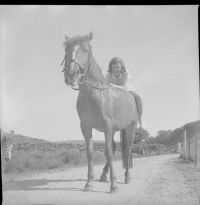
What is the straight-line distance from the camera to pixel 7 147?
454 centimetres

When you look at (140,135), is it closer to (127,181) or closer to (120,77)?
(127,181)

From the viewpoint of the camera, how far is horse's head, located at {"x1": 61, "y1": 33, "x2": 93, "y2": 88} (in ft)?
13.9

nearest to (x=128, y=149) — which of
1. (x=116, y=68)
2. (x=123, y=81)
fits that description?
(x=123, y=81)

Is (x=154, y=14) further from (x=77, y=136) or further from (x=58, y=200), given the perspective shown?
(x=58, y=200)

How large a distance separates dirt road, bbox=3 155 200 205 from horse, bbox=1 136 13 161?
28 cm

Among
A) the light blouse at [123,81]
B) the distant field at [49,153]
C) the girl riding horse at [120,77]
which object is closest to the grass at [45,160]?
the distant field at [49,153]

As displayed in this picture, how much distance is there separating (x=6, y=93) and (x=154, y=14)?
1.87m

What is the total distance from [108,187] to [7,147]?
47.2 inches

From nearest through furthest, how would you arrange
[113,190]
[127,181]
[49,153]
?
[113,190], [127,181], [49,153]

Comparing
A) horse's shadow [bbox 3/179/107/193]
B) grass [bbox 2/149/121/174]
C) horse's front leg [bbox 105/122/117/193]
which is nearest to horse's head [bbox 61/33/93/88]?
horse's front leg [bbox 105/122/117/193]

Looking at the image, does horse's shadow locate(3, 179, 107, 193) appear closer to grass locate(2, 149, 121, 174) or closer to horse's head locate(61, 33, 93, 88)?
grass locate(2, 149, 121, 174)

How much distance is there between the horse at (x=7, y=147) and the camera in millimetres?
4496

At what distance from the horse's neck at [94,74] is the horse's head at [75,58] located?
7 centimetres

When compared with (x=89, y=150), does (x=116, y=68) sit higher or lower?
higher
